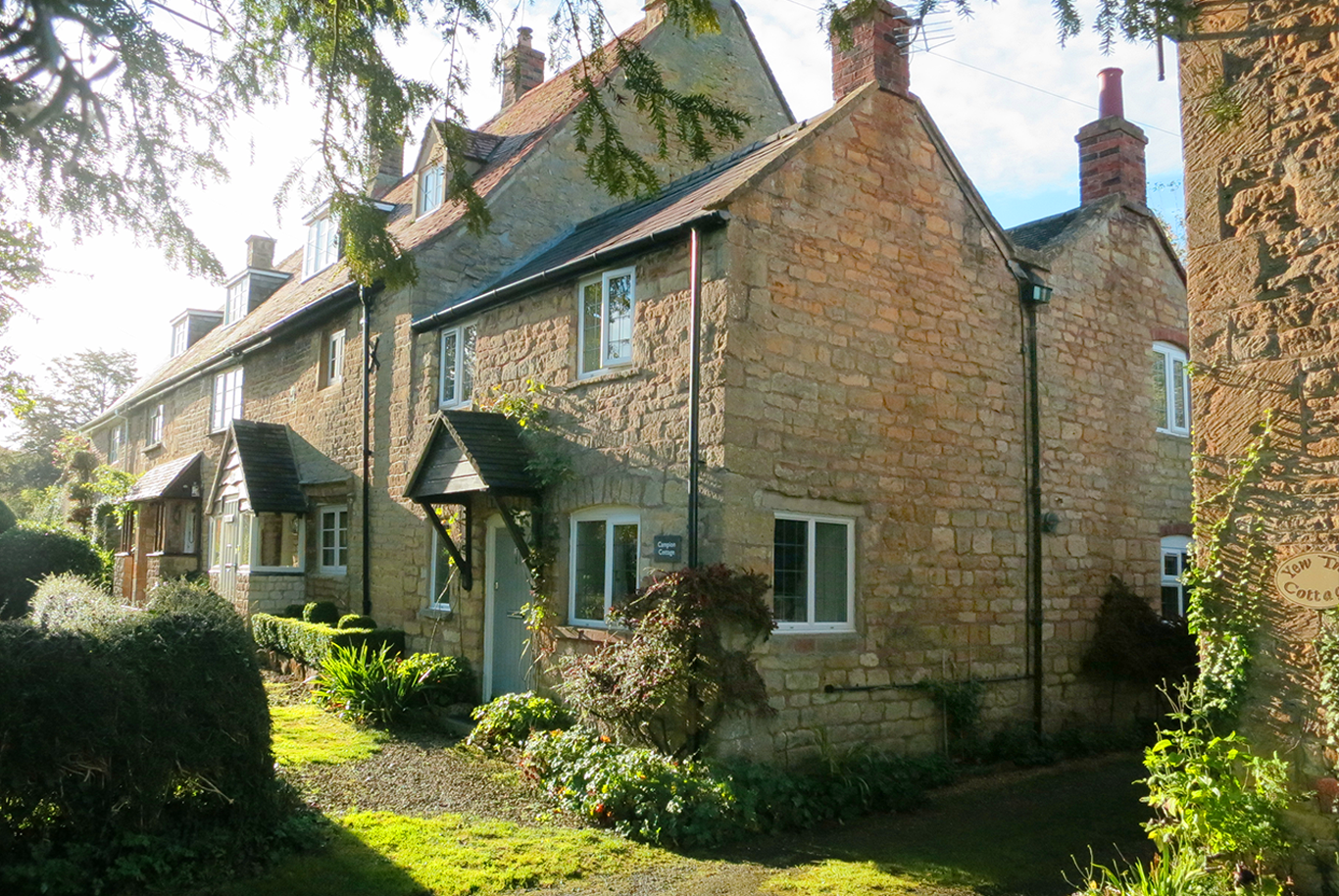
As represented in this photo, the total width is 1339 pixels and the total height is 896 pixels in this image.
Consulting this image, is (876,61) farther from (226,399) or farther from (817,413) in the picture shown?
(226,399)

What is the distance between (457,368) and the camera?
14055mm

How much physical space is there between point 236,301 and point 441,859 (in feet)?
74.0

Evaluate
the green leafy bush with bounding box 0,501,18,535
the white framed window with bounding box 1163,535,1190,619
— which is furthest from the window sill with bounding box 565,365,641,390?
the green leafy bush with bounding box 0,501,18,535

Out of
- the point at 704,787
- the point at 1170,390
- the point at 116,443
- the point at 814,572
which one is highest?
the point at 116,443

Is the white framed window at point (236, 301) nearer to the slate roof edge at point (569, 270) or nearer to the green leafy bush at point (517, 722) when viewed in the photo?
the slate roof edge at point (569, 270)

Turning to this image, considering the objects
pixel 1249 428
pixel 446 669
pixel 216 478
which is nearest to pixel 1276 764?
pixel 1249 428

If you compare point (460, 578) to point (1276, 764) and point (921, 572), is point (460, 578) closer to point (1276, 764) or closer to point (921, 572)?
point (921, 572)

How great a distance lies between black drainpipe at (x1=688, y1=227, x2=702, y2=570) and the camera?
9.62 m

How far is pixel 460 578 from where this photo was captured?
517 inches

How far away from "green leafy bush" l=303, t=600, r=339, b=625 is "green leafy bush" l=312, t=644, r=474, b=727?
2763 millimetres

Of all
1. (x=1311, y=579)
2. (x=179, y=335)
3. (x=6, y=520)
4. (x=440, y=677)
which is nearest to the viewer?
(x=1311, y=579)

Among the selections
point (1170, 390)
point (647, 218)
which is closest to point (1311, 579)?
point (647, 218)

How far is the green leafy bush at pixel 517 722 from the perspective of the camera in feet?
35.3

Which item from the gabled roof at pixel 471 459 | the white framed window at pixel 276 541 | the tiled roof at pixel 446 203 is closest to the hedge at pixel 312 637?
the white framed window at pixel 276 541
